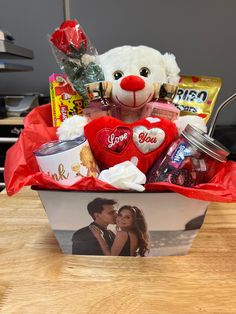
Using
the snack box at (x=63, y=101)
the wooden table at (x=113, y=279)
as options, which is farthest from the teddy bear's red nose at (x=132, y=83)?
the wooden table at (x=113, y=279)

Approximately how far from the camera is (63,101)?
0.60 m

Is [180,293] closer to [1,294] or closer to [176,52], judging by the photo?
[1,294]

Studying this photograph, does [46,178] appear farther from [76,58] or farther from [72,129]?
[76,58]

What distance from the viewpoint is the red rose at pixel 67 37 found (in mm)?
583

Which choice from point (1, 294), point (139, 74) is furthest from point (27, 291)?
point (139, 74)

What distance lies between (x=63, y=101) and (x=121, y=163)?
0.23 m

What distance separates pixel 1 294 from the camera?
1.23 ft

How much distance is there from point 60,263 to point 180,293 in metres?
0.18

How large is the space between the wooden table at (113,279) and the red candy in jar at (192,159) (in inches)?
5.0

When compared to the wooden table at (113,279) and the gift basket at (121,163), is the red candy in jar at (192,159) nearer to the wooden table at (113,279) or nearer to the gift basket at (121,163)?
the gift basket at (121,163)

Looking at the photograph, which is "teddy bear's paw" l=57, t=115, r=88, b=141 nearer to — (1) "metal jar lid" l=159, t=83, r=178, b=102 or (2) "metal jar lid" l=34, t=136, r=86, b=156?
(2) "metal jar lid" l=34, t=136, r=86, b=156

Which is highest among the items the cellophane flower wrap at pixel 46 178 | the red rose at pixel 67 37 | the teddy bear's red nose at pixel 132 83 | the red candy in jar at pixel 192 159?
the red rose at pixel 67 37

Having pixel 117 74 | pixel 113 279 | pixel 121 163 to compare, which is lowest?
pixel 113 279

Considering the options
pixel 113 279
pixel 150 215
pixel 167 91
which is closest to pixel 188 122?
pixel 167 91
